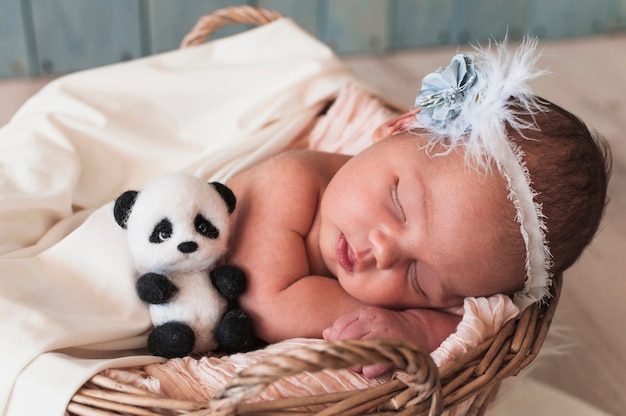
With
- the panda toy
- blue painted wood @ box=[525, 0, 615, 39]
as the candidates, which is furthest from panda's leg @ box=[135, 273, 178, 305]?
blue painted wood @ box=[525, 0, 615, 39]

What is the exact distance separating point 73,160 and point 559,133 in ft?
2.45

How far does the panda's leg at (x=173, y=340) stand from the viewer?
3.01 feet

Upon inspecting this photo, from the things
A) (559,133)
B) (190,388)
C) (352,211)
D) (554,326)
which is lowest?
(554,326)

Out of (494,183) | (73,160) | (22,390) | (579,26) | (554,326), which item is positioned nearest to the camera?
(22,390)

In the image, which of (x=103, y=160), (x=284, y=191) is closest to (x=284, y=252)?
(x=284, y=191)

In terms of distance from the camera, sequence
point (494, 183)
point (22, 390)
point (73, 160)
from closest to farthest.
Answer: point (22, 390)
point (494, 183)
point (73, 160)

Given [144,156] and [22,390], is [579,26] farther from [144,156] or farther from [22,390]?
[22,390]

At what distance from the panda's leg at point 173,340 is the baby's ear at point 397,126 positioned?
1.33ft

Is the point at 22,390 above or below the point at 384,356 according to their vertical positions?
below

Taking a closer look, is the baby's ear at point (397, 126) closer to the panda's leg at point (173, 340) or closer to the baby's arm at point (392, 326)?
the baby's arm at point (392, 326)

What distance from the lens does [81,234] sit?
3.30ft

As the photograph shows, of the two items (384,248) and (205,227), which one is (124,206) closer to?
(205,227)

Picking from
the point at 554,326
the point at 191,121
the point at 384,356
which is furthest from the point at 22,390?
the point at 554,326

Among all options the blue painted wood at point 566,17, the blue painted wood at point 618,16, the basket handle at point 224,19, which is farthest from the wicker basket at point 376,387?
the blue painted wood at point 618,16
